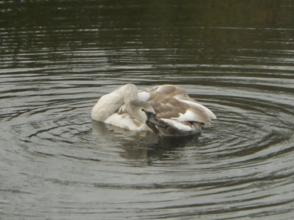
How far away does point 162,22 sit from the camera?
23984mm

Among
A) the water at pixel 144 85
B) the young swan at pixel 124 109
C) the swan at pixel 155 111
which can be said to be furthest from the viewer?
the young swan at pixel 124 109

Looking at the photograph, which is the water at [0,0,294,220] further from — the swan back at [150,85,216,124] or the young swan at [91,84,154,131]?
the swan back at [150,85,216,124]

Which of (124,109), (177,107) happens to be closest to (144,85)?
(124,109)

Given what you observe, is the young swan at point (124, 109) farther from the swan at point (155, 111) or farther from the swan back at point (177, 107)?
the swan back at point (177, 107)

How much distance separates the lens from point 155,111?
14.9 m

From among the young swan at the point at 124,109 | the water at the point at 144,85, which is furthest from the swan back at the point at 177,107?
the water at the point at 144,85

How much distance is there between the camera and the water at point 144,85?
1195 cm

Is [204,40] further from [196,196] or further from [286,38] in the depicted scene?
[196,196]

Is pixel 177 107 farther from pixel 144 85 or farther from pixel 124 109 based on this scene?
pixel 144 85

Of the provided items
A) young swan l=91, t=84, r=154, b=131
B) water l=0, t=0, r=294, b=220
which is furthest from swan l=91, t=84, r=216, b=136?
water l=0, t=0, r=294, b=220

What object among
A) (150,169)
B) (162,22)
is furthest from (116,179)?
(162,22)

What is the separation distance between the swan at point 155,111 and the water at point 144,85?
0.77 ft

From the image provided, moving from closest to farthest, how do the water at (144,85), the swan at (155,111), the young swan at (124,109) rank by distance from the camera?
1. the water at (144,85)
2. the swan at (155,111)
3. the young swan at (124,109)

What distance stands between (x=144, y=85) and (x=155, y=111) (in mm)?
3104
